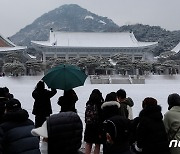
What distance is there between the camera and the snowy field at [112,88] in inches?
715

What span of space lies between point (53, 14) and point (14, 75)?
377 feet

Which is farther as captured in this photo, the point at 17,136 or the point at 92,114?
the point at 92,114

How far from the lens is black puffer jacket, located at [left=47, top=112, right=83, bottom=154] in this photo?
2221 mm

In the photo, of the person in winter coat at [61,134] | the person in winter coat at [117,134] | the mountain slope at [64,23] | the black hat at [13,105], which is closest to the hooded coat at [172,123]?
the person in winter coat at [117,134]

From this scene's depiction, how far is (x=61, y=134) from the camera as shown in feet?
7.30

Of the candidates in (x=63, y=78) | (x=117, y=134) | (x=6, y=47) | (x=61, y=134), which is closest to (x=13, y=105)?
(x=117, y=134)

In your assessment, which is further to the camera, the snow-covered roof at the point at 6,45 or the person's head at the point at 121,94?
the snow-covered roof at the point at 6,45

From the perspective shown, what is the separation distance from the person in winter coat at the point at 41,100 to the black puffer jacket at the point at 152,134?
2.40 metres

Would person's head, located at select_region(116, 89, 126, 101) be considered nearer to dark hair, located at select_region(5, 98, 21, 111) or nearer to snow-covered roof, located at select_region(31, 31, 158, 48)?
dark hair, located at select_region(5, 98, 21, 111)

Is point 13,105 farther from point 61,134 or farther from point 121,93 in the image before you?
point 121,93

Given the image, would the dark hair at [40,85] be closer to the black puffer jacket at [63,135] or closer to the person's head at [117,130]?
the person's head at [117,130]

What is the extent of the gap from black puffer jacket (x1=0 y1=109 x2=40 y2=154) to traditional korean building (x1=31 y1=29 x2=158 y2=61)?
3378cm

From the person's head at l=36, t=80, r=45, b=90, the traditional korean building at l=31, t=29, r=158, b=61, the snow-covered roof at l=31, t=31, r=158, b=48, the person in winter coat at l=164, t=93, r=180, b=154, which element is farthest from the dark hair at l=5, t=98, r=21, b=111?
the snow-covered roof at l=31, t=31, r=158, b=48

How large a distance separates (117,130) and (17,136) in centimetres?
84
